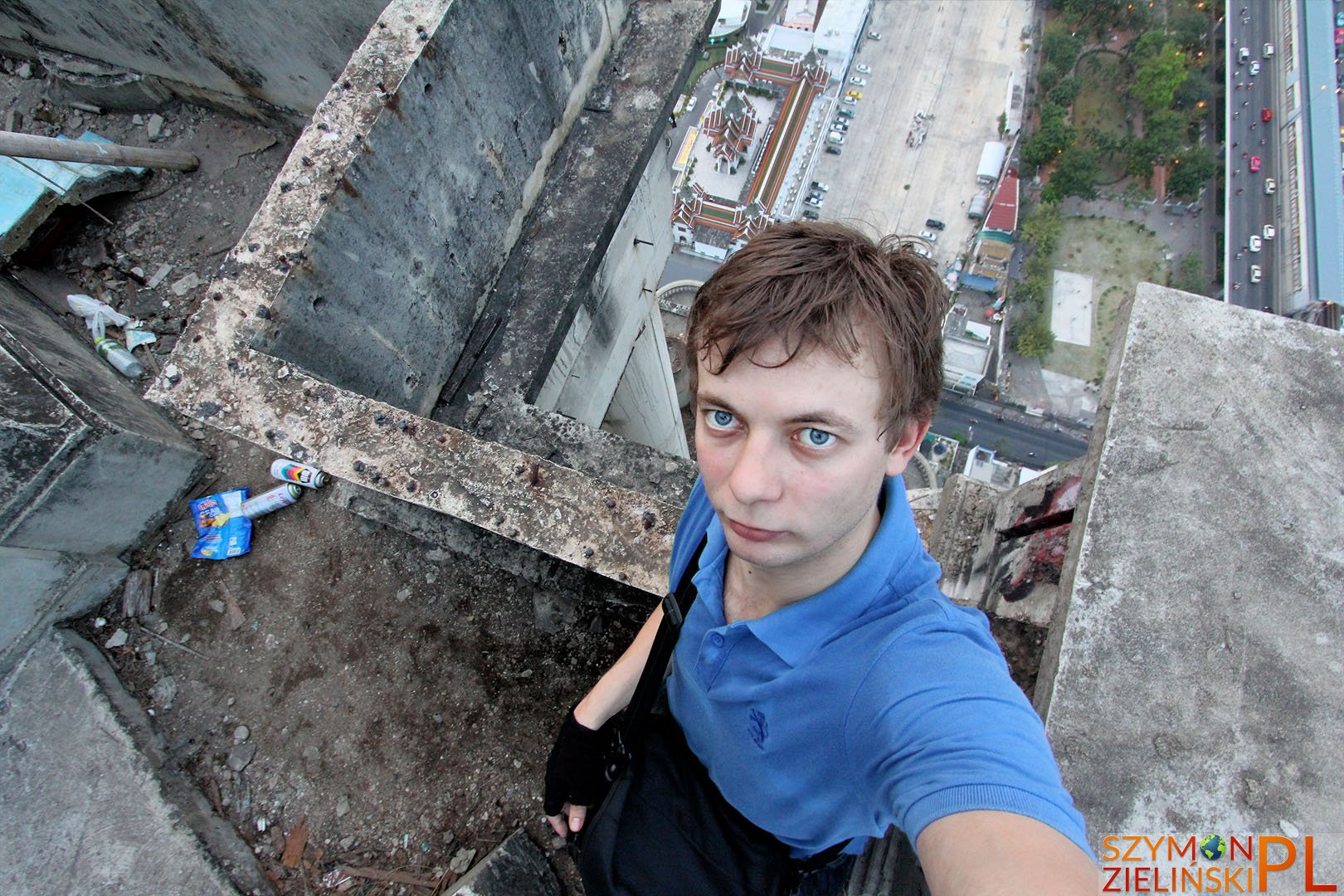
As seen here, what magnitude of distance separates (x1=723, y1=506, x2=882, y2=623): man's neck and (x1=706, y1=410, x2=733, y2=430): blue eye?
14.2 inches

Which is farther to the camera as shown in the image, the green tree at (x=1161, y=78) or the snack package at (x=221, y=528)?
the green tree at (x=1161, y=78)

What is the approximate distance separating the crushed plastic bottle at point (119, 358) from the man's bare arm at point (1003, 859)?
6.08m

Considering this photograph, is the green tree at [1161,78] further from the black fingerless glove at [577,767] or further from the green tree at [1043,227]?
the black fingerless glove at [577,767]

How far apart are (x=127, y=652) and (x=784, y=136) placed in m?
25.0

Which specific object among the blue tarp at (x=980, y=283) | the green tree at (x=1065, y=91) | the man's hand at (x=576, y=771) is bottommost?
the man's hand at (x=576, y=771)

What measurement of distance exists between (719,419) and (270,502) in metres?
4.10

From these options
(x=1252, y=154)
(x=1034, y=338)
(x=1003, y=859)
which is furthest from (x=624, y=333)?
(x=1252, y=154)

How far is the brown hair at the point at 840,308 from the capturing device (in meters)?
1.50

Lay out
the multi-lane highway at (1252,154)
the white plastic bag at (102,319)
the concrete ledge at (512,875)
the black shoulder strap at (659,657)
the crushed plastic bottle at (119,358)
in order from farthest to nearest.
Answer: the multi-lane highway at (1252,154) → the white plastic bag at (102,319) → the crushed plastic bottle at (119,358) → the concrete ledge at (512,875) → the black shoulder strap at (659,657)

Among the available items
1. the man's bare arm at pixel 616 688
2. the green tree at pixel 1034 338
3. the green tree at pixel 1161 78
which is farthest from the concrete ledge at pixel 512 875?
the green tree at pixel 1161 78

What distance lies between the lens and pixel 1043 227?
23141 millimetres

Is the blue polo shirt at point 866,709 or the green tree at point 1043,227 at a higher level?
the green tree at point 1043,227

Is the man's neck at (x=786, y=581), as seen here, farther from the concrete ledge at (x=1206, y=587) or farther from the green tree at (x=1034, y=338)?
the green tree at (x=1034, y=338)

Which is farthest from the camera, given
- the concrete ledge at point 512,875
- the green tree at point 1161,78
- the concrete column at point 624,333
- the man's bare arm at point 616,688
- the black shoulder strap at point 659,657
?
the green tree at point 1161,78
